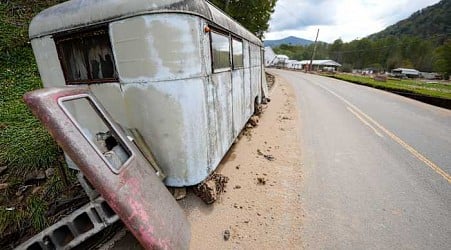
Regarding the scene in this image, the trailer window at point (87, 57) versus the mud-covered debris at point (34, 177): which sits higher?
the trailer window at point (87, 57)

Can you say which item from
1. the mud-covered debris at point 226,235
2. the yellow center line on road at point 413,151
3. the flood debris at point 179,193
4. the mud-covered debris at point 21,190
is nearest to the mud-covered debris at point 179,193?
the flood debris at point 179,193

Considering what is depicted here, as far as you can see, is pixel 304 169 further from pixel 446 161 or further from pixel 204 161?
pixel 446 161

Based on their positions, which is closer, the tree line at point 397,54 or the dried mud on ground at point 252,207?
the dried mud on ground at point 252,207

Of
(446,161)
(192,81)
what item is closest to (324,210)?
(192,81)

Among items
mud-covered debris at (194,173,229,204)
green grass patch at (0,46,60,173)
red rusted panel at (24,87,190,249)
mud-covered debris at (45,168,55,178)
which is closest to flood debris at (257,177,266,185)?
mud-covered debris at (194,173,229,204)

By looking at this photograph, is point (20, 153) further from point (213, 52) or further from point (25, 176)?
point (213, 52)

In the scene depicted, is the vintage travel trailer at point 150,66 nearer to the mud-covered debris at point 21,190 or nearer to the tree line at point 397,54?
the mud-covered debris at point 21,190

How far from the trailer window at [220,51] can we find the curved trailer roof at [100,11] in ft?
1.18

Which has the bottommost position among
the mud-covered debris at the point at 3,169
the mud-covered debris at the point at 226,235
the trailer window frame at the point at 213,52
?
the mud-covered debris at the point at 226,235

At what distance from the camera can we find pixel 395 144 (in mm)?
5590

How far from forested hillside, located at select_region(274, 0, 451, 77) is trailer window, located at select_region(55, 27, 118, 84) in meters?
67.3

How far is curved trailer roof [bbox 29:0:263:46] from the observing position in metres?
2.80

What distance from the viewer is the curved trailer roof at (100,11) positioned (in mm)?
2801

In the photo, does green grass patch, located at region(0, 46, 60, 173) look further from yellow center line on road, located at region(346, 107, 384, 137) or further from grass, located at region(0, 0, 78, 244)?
yellow center line on road, located at region(346, 107, 384, 137)
